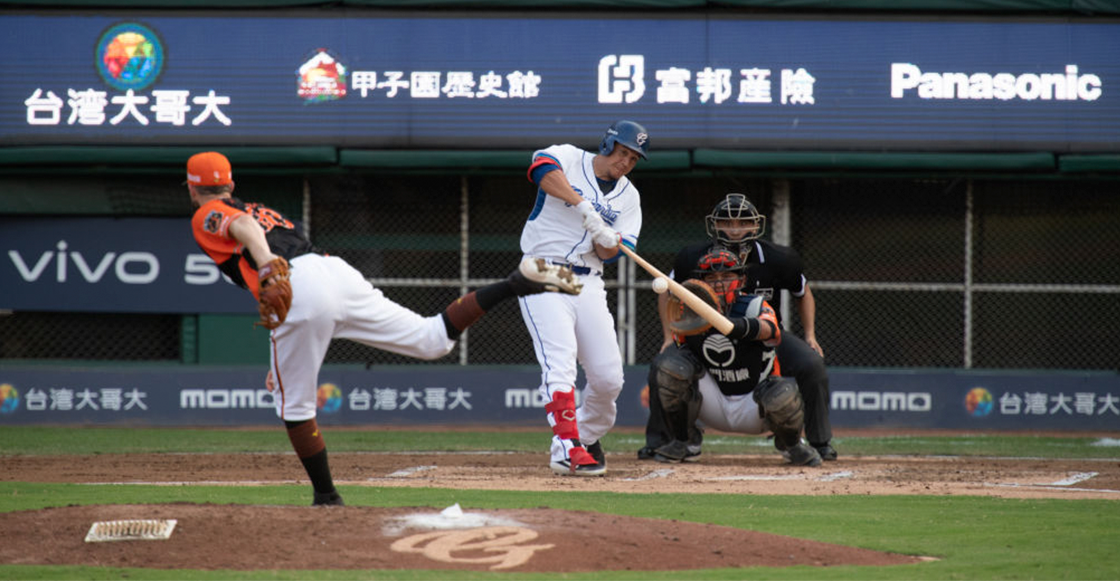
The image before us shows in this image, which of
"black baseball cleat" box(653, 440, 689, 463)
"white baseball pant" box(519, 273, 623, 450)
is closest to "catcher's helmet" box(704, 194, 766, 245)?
"white baseball pant" box(519, 273, 623, 450)

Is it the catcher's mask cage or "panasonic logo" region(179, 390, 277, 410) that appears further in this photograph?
"panasonic logo" region(179, 390, 277, 410)

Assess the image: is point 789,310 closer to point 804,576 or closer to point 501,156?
point 501,156

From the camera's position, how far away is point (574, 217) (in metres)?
7.02

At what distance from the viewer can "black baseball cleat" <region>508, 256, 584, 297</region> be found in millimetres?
5582

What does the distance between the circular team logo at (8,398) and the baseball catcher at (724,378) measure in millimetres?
6827

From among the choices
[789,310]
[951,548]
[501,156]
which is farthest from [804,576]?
[789,310]

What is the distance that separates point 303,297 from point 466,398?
714 cm

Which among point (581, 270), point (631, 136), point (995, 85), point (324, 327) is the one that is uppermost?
point (995, 85)

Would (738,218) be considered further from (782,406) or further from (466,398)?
(466,398)

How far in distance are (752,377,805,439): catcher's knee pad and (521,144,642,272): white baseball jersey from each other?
4.37ft

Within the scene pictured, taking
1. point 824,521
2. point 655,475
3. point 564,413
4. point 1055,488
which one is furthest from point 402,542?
point 1055,488

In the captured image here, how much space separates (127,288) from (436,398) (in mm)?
3161

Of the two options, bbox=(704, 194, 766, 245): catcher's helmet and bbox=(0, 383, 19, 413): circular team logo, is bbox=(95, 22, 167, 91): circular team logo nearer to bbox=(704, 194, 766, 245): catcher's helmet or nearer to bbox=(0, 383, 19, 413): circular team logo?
bbox=(0, 383, 19, 413): circular team logo

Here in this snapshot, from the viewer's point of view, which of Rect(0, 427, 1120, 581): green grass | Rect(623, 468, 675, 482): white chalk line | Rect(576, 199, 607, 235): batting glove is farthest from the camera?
Rect(623, 468, 675, 482): white chalk line
